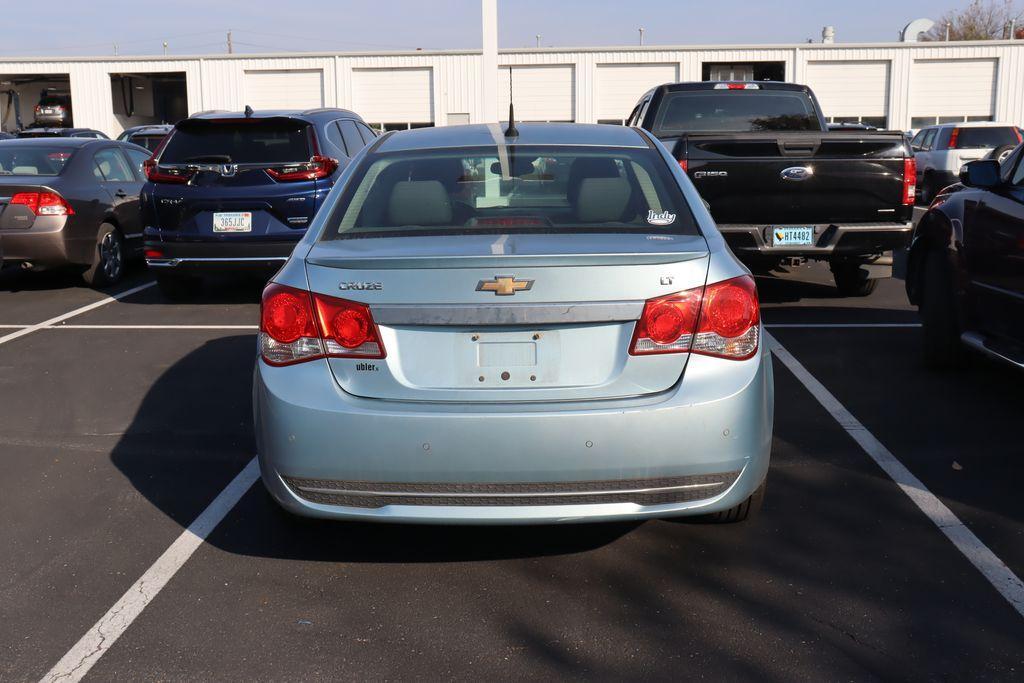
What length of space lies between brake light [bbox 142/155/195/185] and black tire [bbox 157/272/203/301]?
2.74 ft

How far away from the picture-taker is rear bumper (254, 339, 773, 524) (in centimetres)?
338

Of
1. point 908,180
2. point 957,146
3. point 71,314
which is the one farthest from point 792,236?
point 957,146

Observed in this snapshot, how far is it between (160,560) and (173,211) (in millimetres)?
5961

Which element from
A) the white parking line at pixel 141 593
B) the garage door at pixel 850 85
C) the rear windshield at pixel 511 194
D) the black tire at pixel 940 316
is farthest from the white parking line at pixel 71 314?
the garage door at pixel 850 85

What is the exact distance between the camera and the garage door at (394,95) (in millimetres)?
39938

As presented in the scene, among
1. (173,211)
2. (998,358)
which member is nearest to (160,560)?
(998,358)

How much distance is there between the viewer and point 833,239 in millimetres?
8617

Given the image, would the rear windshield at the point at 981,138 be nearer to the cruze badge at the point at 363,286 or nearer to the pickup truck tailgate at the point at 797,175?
the pickup truck tailgate at the point at 797,175

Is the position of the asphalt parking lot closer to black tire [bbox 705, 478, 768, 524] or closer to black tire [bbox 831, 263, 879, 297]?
black tire [bbox 705, 478, 768, 524]

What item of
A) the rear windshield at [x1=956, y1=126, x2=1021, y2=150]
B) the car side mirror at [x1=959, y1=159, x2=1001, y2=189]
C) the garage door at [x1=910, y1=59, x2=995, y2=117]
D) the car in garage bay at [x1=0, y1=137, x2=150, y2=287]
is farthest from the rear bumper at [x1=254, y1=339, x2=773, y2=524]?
the garage door at [x1=910, y1=59, x2=995, y2=117]

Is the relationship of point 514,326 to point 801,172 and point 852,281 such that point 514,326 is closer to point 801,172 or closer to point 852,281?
point 801,172

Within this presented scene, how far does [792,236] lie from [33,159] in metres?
7.55

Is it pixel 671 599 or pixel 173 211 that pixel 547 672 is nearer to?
pixel 671 599

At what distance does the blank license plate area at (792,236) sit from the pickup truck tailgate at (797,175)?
8 centimetres
